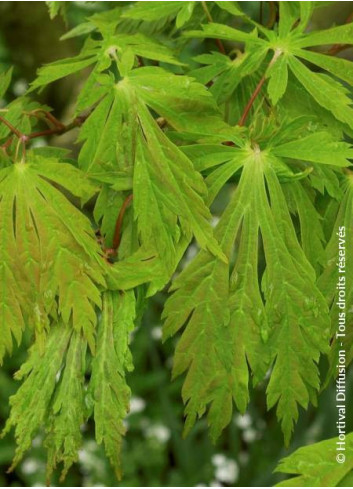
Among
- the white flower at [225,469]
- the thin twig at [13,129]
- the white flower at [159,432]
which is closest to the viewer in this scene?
the thin twig at [13,129]

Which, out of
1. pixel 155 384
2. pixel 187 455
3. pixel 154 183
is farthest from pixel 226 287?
pixel 155 384

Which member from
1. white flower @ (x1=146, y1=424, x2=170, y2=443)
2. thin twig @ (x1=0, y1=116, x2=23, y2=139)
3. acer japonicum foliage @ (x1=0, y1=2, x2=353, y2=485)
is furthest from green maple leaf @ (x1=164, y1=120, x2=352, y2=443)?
white flower @ (x1=146, y1=424, x2=170, y2=443)

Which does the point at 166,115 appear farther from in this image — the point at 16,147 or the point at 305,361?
the point at 305,361

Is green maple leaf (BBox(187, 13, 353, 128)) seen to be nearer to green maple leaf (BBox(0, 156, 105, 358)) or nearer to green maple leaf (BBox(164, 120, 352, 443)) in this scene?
green maple leaf (BBox(164, 120, 352, 443))

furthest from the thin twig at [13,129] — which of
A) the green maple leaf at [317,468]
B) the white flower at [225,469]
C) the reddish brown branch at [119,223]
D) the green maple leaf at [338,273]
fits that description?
the white flower at [225,469]

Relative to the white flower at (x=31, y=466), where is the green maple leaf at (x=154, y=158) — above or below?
above

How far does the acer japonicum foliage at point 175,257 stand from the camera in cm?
87

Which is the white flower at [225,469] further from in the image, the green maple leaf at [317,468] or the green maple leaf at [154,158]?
the green maple leaf at [154,158]

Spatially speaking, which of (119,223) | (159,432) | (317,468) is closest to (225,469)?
(159,432)

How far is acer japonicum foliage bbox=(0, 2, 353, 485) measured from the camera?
2.85ft

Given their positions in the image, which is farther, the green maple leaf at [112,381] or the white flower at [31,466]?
the white flower at [31,466]

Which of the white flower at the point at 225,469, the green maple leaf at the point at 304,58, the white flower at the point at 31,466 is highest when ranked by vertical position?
the green maple leaf at the point at 304,58

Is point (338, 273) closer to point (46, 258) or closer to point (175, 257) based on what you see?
point (175, 257)

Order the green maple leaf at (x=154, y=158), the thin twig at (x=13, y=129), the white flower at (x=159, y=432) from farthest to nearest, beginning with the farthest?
the white flower at (x=159, y=432) → the thin twig at (x=13, y=129) → the green maple leaf at (x=154, y=158)
